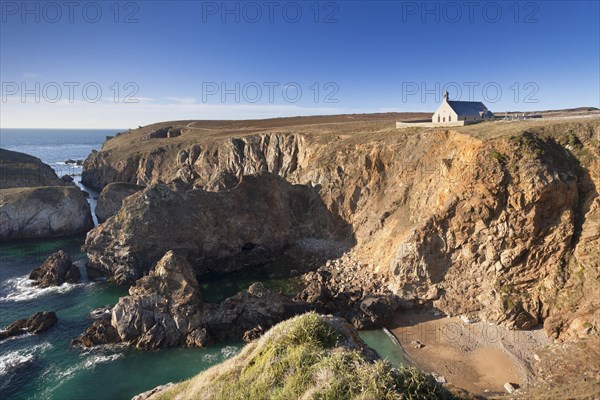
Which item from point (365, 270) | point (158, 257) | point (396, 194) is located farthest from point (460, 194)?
point (158, 257)

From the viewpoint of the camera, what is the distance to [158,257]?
44.7m

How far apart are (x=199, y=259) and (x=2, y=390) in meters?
22.5

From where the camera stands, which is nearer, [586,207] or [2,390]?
[2,390]

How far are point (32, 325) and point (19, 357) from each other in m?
4.23

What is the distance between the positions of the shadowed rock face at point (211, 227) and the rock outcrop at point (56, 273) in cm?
205

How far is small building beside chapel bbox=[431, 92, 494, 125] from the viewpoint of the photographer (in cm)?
5222

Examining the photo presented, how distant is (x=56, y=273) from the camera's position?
139ft

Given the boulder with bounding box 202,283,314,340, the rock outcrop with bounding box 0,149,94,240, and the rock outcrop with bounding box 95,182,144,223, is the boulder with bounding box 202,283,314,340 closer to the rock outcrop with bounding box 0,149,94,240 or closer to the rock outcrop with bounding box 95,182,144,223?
the rock outcrop with bounding box 95,182,144,223

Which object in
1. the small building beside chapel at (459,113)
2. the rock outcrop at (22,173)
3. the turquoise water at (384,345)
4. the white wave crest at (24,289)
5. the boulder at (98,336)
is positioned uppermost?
the small building beside chapel at (459,113)

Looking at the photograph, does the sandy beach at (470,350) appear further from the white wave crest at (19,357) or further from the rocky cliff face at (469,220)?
the white wave crest at (19,357)

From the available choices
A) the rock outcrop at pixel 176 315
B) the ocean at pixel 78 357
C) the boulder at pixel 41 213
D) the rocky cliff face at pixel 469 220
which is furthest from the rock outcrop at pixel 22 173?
the rock outcrop at pixel 176 315

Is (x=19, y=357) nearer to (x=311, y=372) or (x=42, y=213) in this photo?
(x=311, y=372)

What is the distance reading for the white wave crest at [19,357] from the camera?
28333 millimetres

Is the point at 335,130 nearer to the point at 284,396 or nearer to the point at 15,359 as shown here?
the point at 15,359
